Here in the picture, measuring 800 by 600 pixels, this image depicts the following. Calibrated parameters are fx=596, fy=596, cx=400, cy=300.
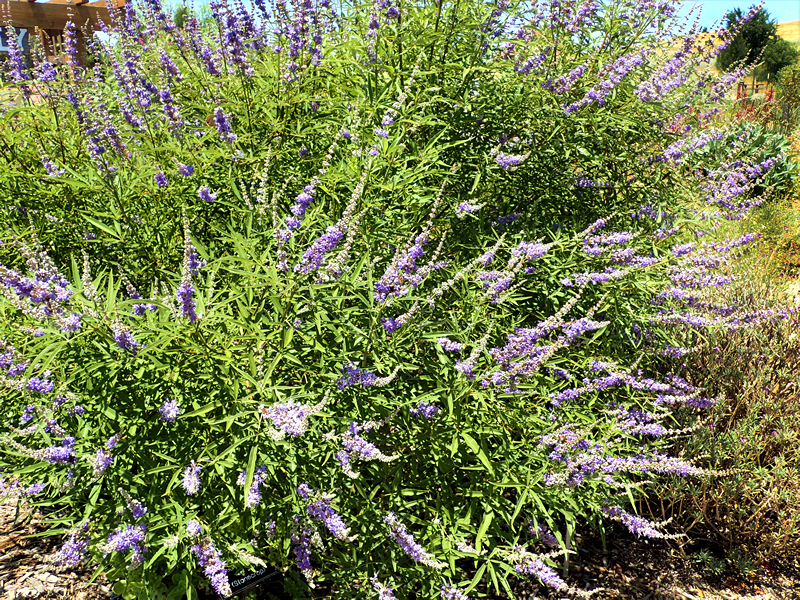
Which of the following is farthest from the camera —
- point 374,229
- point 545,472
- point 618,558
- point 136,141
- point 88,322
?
point 618,558

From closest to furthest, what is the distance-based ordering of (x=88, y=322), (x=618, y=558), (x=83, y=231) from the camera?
(x=88, y=322) → (x=83, y=231) → (x=618, y=558)

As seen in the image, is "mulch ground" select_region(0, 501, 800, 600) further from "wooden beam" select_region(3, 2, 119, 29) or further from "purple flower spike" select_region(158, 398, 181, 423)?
"wooden beam" select_region(3, 2, 119, 29)

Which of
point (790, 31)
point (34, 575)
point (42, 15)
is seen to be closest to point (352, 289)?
point (34, 575)

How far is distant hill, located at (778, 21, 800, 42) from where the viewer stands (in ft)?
176

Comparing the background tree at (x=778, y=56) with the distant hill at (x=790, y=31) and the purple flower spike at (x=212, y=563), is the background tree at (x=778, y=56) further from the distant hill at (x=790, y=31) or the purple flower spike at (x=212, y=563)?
the purple flower spike at (x=212, y=563)

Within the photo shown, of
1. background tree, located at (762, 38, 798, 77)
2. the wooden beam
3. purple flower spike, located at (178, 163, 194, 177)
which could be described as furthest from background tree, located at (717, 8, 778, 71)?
purple flower spike, located at (178, 163, 194, 177)

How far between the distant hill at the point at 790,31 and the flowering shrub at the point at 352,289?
2427 inches

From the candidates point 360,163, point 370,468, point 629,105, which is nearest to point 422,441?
point 370,468

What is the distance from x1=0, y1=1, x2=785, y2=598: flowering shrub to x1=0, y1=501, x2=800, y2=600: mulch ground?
0.50 m

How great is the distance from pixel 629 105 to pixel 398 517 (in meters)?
3.28

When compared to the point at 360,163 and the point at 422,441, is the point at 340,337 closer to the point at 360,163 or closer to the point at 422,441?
the point at 422,441

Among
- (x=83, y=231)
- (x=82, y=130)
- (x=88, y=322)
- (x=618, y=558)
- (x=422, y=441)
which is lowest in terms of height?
(x=618, y=558)

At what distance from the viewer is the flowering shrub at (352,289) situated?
287cm

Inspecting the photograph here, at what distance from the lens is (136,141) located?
452cm
